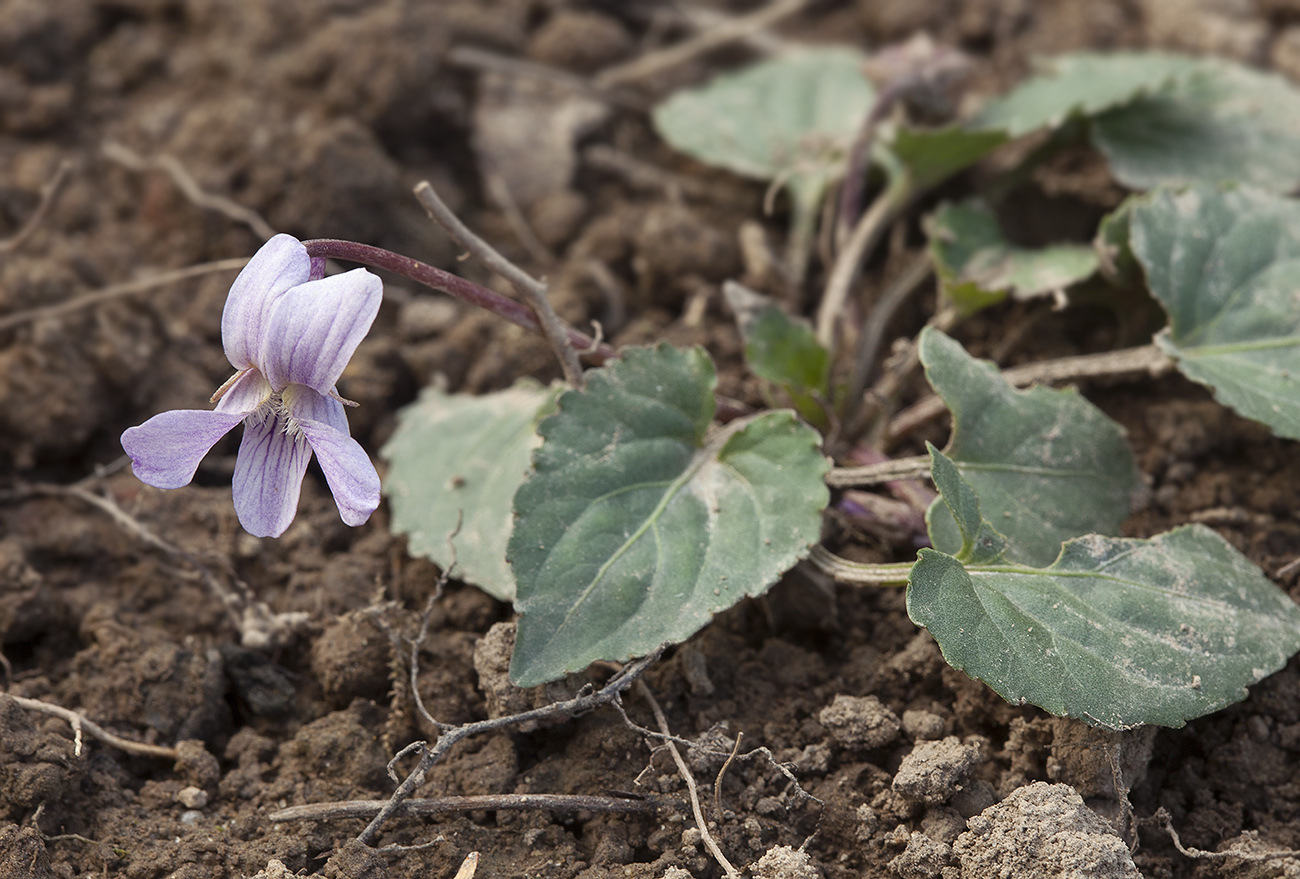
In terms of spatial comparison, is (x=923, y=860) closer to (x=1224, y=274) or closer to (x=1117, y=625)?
(x=1117, y=625)

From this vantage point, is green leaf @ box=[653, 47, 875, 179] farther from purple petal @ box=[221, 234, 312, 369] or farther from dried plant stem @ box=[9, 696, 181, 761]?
dried plant stem @ box=[9, 696, 181, 761]

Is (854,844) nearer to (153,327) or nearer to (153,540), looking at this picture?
(153,540)

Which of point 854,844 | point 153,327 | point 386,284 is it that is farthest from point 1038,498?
point 153,327

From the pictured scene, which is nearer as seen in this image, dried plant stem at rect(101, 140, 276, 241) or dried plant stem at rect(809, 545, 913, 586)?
dried plant stem at rect(809, 545, 913, 586)

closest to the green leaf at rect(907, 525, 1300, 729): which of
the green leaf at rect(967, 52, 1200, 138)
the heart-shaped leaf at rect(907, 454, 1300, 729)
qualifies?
the heart-shaped leaf at rect(907, 454, 1300, 729)

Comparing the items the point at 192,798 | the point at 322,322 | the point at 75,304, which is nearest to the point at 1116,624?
the point at 322,322
